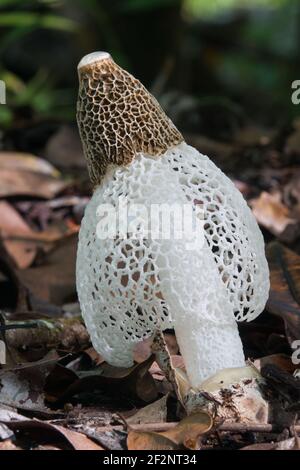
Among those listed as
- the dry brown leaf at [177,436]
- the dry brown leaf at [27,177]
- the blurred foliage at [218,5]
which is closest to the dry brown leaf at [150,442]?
the dry brown leaf at [177,436]

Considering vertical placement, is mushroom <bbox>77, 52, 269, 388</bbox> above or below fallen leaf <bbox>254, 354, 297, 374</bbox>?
above

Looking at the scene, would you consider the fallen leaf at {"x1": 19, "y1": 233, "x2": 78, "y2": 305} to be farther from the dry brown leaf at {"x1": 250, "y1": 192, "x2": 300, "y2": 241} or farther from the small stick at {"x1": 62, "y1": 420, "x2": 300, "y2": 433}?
the small stick at {"x1": 62, "y1": 420, "x2": 300, "y2": 433}

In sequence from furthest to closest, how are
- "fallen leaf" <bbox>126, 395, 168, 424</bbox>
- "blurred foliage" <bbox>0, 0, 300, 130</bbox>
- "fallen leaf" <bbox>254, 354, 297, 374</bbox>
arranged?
"blurred foliage" <bbox>0, 0, 300, 130</bbox> → "fallen leaf" <bbox>254, 354, 297, 374</bbox> → "fallen leaf" <bbox>126, 395, 168, 424</bbox>

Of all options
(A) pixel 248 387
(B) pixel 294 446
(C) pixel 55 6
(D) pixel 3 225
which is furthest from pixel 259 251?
(C) pixel 55 6

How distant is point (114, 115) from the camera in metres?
2.93

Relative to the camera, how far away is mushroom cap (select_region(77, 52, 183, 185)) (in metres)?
2.92

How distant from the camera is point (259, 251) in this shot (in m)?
3.12

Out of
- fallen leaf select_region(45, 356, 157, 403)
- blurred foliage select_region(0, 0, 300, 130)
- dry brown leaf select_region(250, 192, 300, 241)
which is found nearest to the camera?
fallen leaf select_region(45, 356, 157, 403)

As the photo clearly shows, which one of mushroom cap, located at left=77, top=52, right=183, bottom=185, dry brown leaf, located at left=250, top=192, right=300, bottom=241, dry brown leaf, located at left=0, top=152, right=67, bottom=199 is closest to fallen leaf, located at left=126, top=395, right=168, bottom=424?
mushroom cap, located at left=77, top=52, right=183, bottom=185

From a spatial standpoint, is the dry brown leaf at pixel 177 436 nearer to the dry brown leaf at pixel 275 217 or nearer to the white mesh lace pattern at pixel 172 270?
the white mesh lace pattern at pixel 172 270

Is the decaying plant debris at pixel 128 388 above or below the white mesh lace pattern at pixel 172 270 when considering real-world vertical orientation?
below

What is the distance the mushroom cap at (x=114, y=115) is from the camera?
2.92m

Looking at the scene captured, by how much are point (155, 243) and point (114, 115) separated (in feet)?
1.71
